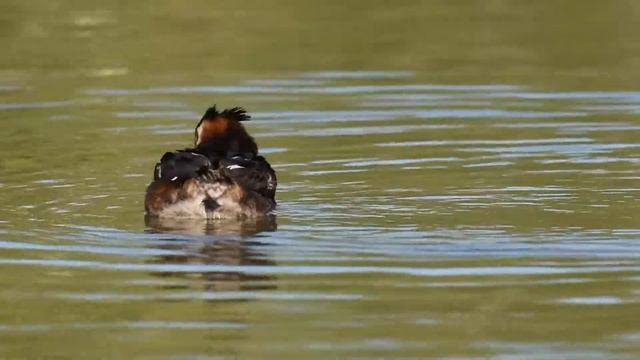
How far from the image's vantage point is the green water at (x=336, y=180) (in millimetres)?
10438

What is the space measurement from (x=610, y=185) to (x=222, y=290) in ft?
14.4

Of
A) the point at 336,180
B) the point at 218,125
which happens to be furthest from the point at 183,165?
the point at 336,180

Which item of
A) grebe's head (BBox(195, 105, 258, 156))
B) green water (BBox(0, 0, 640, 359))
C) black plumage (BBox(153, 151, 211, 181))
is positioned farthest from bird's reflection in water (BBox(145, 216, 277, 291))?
grebe's head (BBox(195, 105, 258, 156))

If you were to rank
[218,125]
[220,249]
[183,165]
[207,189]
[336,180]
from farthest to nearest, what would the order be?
[336,180], [218,125], [183,165], [207,189], [220,249]

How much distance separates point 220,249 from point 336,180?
2.92m

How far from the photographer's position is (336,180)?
15422 mm

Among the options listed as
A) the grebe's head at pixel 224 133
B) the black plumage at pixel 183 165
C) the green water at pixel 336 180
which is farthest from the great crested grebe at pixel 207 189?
the grebe's head at pixel 224 133

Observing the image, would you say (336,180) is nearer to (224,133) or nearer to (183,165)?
(224,133)

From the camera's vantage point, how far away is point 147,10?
25.0m

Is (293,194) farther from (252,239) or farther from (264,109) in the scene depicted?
(264,109)

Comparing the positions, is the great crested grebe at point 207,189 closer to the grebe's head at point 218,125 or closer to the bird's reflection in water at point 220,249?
the bird's reflection in water at point 220,249

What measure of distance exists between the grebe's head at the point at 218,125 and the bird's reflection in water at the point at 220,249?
134 cm

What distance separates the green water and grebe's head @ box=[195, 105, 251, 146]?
62 centimetres

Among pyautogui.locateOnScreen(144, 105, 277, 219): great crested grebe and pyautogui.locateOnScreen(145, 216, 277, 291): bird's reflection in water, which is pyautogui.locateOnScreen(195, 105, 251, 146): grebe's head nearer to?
pyautogui.locateOnScreen(144, 105, 277, 219): great crested grebe
